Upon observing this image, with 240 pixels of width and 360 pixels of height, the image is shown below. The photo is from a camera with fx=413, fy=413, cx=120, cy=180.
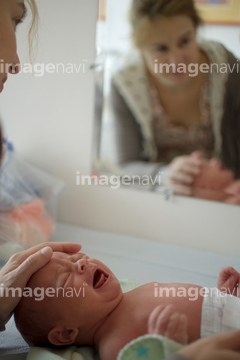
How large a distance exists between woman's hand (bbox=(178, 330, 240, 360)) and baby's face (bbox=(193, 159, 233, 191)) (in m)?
0.93

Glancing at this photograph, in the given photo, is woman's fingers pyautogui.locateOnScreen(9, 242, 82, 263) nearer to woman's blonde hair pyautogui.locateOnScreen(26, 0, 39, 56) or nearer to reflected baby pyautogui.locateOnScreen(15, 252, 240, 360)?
reflected baby pyautogui.locateOnScreen(15, 252, 240, 360)

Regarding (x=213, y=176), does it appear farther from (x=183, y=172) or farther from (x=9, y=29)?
(x=9, y=29)

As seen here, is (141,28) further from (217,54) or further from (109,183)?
(109,183)

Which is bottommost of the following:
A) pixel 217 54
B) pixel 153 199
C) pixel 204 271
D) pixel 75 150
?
pixel 204 271

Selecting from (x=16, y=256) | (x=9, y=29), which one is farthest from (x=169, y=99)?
(x=16, y=256)

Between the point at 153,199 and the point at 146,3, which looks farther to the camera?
the point at 153,199

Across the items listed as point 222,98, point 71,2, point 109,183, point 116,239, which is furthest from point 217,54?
point 116,239

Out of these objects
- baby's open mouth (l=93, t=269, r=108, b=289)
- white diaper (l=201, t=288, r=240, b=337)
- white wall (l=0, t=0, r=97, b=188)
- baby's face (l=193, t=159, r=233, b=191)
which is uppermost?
white wall (l=0, t=0, r=97, b=188)

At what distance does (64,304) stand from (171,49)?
107cm

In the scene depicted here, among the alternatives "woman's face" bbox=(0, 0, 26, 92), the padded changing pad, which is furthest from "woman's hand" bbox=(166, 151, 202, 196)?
"woman's face" bbox=(0, 0, 26, 92)

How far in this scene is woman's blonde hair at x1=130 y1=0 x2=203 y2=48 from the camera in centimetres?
157

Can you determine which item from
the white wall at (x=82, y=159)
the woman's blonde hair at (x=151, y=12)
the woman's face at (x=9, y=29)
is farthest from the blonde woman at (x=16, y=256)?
the woman's blonde hair at (x=151, y=12)

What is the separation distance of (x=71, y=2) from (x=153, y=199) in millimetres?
899

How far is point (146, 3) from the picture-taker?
1.63m
